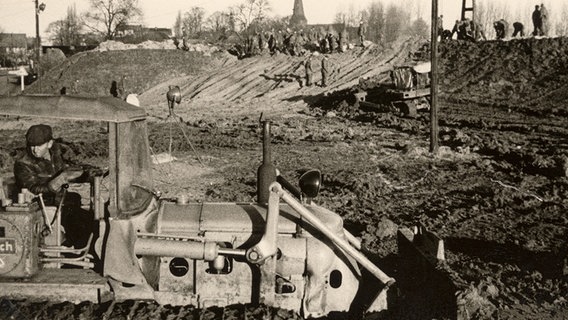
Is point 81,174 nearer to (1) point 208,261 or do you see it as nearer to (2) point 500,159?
(1) point 208,261

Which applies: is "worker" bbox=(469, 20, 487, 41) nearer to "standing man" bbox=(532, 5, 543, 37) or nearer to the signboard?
"standing man" bbox=(532, 5, 543, 37)

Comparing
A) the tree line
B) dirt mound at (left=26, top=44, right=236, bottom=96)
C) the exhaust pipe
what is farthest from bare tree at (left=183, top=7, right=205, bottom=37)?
the exhaust pipe

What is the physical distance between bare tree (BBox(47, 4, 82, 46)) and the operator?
225ft

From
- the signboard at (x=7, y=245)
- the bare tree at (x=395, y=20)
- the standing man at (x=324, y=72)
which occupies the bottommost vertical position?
the signboard at (x=7, y=245)

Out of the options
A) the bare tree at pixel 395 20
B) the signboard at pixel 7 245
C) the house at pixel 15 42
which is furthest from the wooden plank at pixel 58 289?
the house at pixel 15 42

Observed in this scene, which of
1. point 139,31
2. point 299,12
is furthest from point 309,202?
point 299,12

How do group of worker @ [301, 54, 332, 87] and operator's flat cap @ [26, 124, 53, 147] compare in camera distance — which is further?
group of worker @ [301, 54, 332, 87]

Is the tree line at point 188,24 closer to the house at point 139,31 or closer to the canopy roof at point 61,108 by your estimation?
the house at point 139,31

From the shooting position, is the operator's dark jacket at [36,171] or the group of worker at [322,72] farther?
the group of worker at [322,72]

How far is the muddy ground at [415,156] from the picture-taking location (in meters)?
7.12

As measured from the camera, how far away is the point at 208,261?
16.1 ft

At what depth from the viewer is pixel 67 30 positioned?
7556cm

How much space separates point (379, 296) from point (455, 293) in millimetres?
614

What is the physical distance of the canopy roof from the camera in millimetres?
4574
